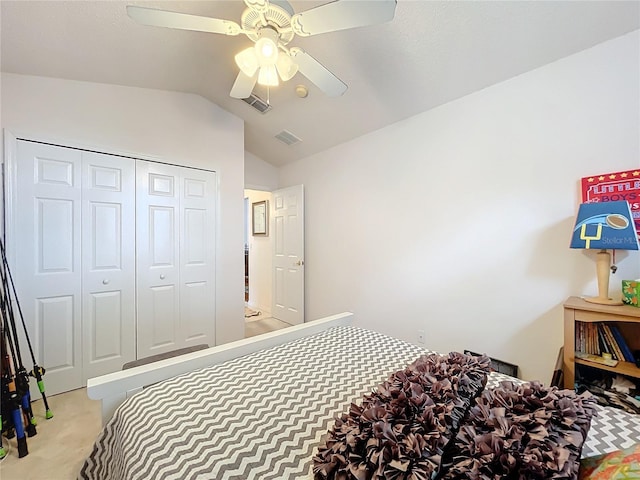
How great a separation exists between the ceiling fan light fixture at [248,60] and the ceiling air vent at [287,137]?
174cm

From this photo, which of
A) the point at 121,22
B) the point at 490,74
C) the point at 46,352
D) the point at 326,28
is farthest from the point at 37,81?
the point at 490,74

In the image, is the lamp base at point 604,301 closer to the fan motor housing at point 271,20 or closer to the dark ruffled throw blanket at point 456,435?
the dark ruffled throw blanket at point 456,435

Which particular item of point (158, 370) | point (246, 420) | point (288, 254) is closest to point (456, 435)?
point (246, 420)

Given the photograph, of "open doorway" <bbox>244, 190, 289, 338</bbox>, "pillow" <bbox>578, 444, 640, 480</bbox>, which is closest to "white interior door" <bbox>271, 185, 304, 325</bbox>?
"open doorway" <bbox>244, 190, 289, 338</bbox>

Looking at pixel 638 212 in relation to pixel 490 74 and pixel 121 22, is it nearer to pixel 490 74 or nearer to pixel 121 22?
pixel 490 74

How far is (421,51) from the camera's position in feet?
6.36

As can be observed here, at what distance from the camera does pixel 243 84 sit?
5.84ft

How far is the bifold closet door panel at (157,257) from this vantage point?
2.62 meters

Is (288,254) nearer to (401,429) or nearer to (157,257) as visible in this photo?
(157,257)

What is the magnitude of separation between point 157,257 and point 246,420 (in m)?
2.34

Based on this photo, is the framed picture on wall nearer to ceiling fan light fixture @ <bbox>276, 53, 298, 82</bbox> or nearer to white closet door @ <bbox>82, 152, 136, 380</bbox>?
white closet door @ <bbox>82, 152, 136, 380</bbox>

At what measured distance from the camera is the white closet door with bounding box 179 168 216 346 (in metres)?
2.88

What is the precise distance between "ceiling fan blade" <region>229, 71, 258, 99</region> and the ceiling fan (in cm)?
5

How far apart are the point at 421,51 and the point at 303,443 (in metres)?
2.38
